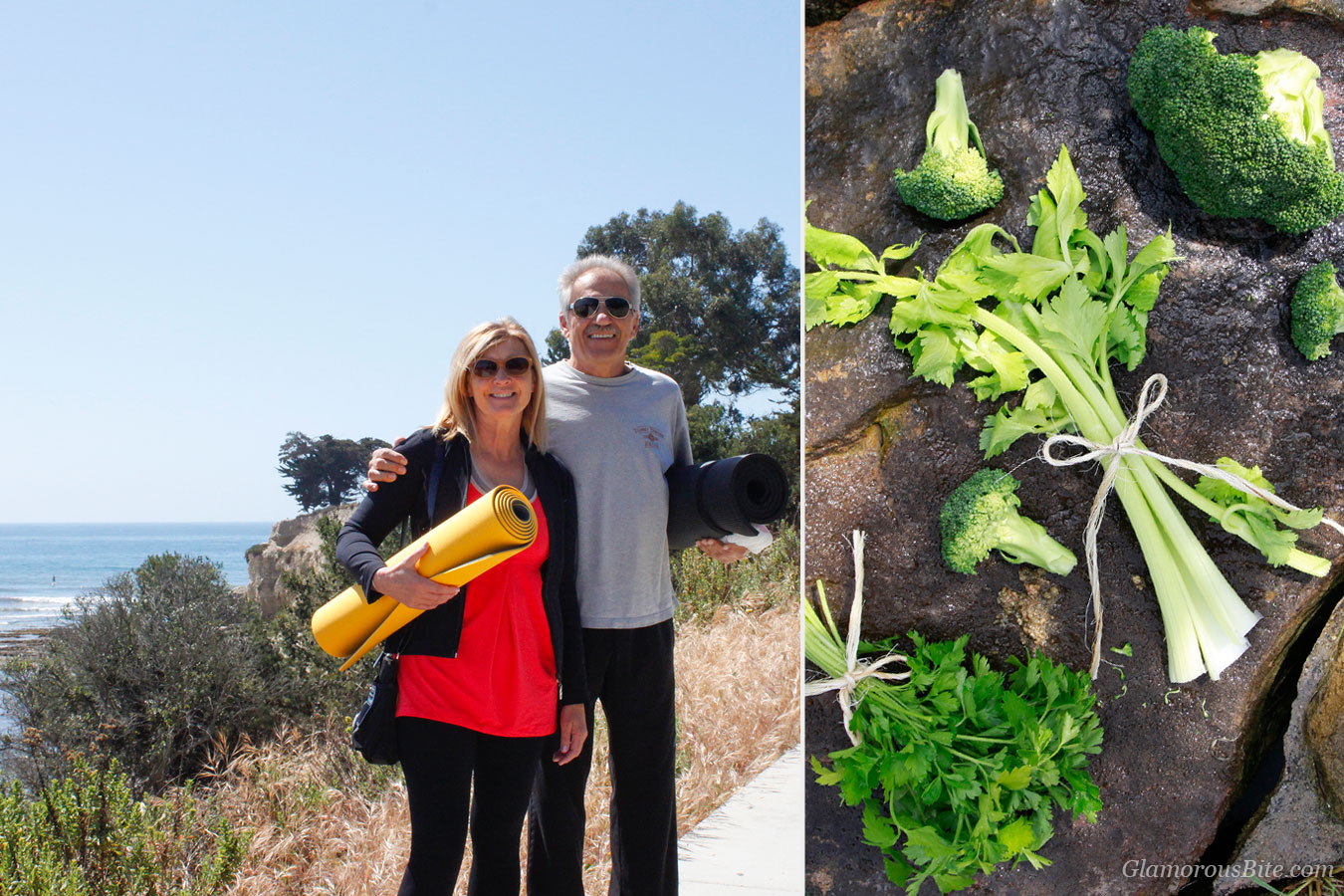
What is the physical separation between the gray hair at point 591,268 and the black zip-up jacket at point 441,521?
47 centimetres

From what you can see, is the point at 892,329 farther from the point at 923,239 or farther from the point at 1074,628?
the point at 1074,628

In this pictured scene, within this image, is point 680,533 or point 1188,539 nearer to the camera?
point 1188,539

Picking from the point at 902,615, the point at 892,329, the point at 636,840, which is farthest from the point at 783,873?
Answer: the point at 892,329

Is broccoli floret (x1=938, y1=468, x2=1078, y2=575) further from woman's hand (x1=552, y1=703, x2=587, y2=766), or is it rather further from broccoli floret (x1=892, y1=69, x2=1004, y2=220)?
woman's hand (x1=552, y1=703, x2=587, y2=766)

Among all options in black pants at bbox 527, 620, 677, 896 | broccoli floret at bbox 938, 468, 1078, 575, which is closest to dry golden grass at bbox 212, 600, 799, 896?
black pants at bbox 527, 620, 677, 896

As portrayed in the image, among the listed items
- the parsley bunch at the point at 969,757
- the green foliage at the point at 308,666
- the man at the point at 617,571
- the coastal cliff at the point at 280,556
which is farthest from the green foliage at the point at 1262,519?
the coastal cliff at the point at 280,556

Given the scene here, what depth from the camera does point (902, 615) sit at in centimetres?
239

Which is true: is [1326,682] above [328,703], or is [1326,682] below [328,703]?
above

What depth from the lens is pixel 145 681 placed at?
4184mm

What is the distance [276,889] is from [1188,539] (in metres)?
2.86

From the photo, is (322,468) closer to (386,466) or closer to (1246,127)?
(386,466)

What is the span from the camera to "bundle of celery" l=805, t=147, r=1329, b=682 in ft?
7.25

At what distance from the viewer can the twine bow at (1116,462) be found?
7.09 ft

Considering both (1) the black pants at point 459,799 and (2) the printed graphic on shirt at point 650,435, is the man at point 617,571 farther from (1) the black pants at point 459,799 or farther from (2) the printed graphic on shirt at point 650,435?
(1) the black pants at point 459,799
